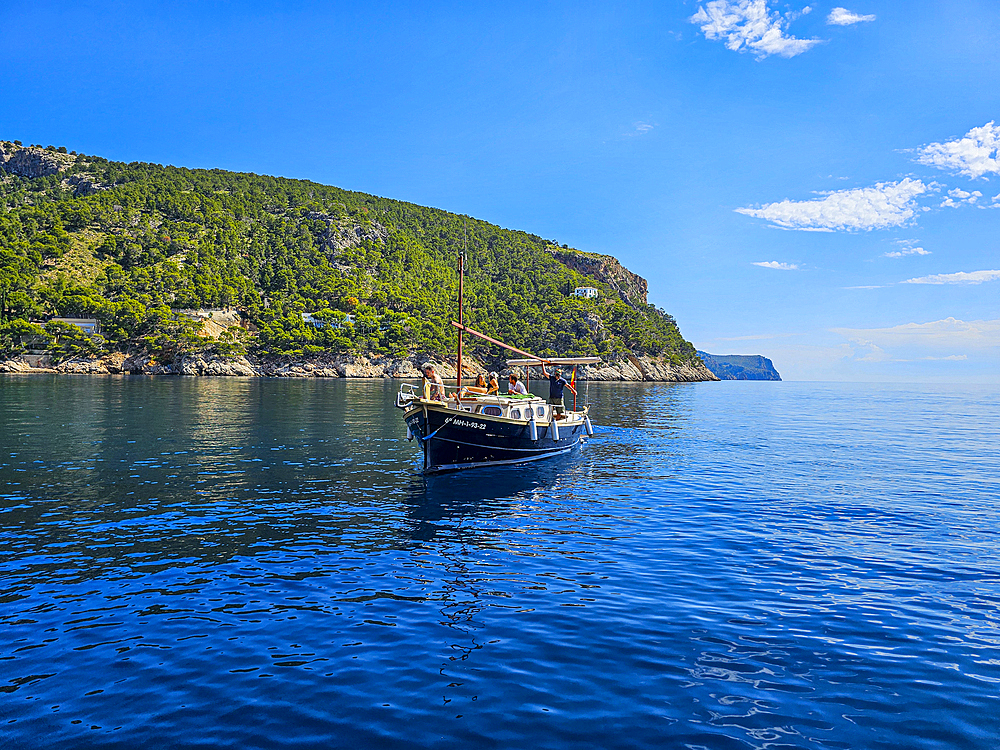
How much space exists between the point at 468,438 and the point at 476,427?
2.21ft

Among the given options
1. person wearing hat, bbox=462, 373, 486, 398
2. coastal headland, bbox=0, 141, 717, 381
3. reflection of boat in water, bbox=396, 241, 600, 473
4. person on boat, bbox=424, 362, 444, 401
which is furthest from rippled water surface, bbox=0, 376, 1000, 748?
coastal headland, bbox=0, 141, 717, 381

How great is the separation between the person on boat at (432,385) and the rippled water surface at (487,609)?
402 centimetres

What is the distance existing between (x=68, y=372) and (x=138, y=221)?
267ft

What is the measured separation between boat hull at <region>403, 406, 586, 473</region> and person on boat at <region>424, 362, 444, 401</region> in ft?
3.29

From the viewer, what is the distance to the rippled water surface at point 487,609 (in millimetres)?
7820

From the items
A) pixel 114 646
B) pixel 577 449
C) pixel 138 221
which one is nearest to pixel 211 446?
pixel 577 449

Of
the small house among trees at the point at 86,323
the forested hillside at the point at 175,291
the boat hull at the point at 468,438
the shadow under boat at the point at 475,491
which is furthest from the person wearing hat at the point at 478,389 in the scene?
the small house among trees at the point at 86,323

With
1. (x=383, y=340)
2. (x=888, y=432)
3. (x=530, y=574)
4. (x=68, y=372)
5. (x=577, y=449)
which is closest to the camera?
(x=530, y=574)

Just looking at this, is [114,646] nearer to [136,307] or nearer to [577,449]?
[577,449]

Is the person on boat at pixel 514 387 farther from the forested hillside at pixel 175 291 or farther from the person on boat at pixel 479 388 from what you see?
the forested hillside at pixel 175 291

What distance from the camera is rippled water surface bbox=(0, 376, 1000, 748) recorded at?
782 centimetres

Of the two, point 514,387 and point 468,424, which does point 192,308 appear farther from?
point 468,424

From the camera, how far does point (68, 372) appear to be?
11819 centimetres

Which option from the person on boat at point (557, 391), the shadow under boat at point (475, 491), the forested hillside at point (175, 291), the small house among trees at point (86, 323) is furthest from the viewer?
the forested hillside at point (175, 291)
